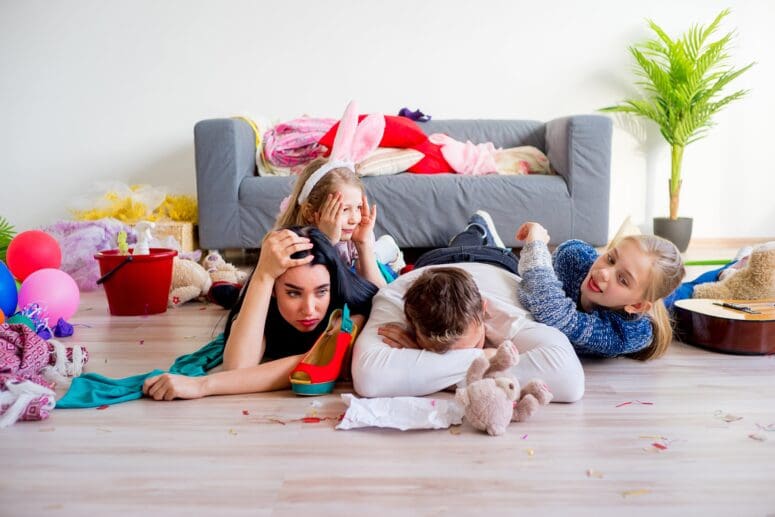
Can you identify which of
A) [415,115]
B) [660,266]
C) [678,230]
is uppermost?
[415,115]

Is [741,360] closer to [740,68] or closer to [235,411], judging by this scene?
[235,411]

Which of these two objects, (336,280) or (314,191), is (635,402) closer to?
(336,280)

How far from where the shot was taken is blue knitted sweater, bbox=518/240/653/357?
4.81 feet

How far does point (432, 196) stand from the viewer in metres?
3.10

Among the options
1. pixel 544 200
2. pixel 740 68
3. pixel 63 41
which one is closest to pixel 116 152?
pixel 63 41

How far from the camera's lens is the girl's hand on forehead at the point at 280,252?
1348 mm

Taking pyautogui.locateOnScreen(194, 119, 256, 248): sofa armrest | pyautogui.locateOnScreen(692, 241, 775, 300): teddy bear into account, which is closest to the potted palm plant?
pyautogui.locateOnScreen(692, 241, 775, 300): teddy bear

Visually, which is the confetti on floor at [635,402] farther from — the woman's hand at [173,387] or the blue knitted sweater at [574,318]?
the woman's hand at [173,387]

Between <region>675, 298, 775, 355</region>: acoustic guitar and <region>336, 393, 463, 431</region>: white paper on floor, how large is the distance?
879mm

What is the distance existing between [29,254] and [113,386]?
3.57 feet

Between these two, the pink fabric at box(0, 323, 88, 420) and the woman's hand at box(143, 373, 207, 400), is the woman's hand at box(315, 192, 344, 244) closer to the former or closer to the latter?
the woman's hand at box(143, 373, 207, 400)

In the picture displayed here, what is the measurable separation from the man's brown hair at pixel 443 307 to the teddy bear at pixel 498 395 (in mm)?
94

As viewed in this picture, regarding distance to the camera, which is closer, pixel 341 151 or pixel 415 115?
pixel 341 151

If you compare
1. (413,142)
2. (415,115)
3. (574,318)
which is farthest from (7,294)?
(415,115)
